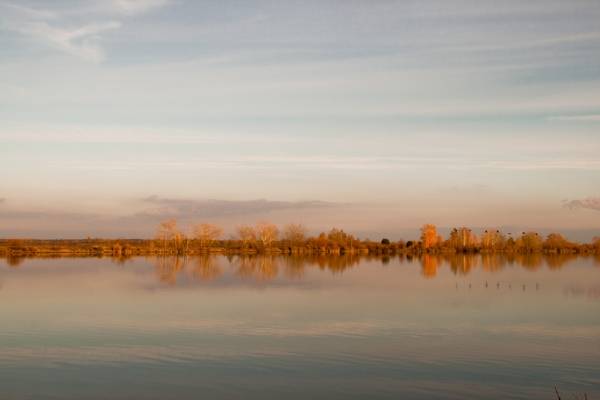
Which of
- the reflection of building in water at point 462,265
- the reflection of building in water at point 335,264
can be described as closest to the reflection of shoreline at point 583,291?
the reflection of building in water at point 462,265

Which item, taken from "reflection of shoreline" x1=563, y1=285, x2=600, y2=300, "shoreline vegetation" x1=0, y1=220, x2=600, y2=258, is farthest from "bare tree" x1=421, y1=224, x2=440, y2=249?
"reflection of shoreline" x1=563, y1=285, x2=600, y2=300

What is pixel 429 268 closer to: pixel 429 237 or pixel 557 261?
pixel 557 261

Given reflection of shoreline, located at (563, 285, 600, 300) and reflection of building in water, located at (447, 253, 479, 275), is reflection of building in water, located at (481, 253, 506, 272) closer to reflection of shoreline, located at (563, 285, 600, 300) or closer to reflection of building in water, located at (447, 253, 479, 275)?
reflection of building in water, located at (447, 253, 479, 275)

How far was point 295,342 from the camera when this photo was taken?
14.5m

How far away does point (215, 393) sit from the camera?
1027cm

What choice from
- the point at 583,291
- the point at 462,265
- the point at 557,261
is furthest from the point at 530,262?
the point at 583,291

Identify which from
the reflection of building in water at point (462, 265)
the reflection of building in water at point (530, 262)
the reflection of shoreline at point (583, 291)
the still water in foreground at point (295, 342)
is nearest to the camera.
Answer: the still water in foreground at point (295, 342)

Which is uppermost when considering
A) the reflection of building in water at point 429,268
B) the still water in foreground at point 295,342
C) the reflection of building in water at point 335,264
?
the reflection of building in water at point 335,264

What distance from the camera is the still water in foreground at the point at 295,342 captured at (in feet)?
35.0

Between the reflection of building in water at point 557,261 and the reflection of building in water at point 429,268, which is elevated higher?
the reflection of building in water at point 429,268

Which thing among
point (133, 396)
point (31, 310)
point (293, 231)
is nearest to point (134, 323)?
point (31, 310)

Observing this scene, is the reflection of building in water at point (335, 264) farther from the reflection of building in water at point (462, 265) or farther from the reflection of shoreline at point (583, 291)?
the reflection of shoreline at point (583, 291)

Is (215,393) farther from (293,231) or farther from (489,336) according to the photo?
(293,231)

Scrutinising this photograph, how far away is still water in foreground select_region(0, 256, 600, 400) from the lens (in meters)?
10.7
